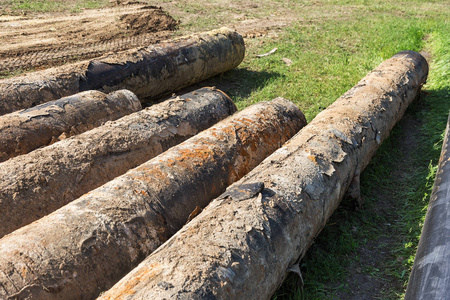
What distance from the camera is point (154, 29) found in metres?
10.3

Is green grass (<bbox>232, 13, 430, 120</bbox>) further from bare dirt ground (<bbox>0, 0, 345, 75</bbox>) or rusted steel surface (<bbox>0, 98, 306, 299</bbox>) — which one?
rusted steel surface (<bbox>0, 98, 306, 299</bbox>)

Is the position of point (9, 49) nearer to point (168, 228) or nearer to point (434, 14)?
point (168, 228)

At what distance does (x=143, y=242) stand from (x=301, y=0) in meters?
14.2

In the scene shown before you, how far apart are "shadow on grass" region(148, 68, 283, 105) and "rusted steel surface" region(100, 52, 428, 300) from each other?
117 inches

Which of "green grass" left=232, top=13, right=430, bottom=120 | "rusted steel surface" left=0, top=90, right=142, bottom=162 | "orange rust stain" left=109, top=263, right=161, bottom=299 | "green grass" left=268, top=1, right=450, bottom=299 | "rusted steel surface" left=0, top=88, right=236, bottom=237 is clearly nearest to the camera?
"orange rust stain" left=109, top=263, right=161, bottom=299

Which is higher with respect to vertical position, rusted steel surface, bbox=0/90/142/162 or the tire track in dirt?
the tire track in dirt

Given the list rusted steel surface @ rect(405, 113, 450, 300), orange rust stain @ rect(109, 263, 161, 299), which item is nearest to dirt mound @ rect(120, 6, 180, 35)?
rusted steel surface @ rect(405, 113, 450, 300)

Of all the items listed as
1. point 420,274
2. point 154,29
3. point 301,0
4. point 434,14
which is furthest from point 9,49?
point 434,14

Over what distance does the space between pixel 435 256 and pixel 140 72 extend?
495cm

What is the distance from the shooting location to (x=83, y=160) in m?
3.35

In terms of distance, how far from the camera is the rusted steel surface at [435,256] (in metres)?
2.44

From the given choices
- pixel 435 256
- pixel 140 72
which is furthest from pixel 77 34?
pixel 435 256

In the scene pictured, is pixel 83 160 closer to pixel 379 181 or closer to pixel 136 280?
pixel 136 280

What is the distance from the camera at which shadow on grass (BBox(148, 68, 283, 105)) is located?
7305 mm
